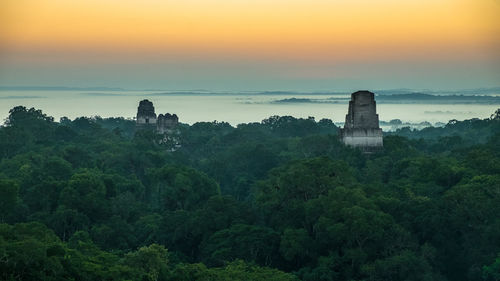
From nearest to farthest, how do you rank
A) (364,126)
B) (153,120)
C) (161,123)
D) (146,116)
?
(364,126) → (161,123) → (146,116) → (153,120)

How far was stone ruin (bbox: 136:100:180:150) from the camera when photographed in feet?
282

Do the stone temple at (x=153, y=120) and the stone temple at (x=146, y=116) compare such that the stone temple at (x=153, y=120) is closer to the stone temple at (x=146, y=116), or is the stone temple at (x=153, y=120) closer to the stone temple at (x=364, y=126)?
the stone temple at (x=146, y=116)

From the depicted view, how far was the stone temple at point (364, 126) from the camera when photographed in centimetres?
5938

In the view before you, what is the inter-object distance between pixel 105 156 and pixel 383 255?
1250 inches

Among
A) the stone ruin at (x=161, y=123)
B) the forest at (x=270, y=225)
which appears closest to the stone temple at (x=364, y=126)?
the forest at (x=270, y=225)

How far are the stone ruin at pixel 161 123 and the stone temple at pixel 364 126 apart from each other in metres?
27.1

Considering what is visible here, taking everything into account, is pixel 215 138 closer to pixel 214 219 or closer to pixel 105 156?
pixel 105 156

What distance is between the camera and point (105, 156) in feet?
213

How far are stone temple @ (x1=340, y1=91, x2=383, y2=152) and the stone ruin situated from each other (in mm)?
27090

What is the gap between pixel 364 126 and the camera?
195 ft

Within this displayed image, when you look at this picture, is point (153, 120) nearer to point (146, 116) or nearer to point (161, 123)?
point (146, 116)

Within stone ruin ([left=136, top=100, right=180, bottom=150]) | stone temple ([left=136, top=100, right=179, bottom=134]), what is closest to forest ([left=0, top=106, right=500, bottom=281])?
stone ruin ([left=136, top=100, right=180, bottom=150])

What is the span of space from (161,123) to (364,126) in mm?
34343

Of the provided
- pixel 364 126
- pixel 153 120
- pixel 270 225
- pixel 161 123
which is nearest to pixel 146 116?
pixel 153 120
